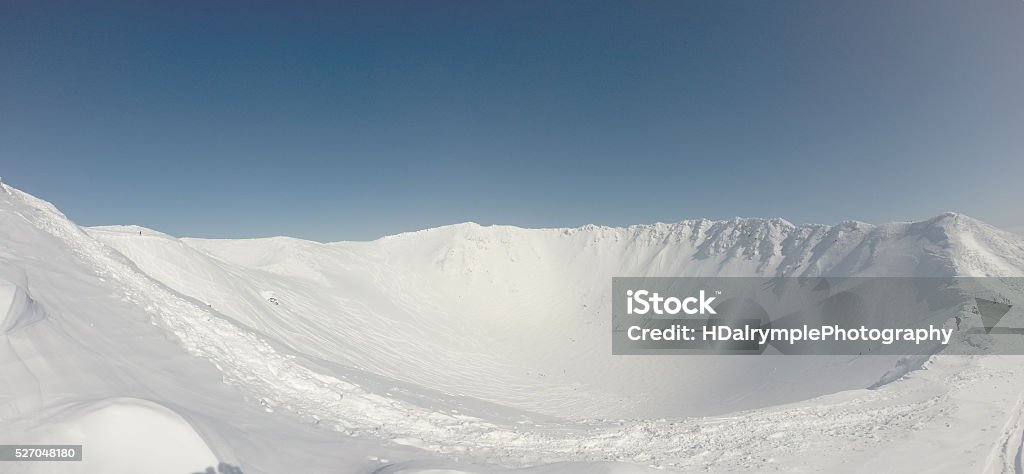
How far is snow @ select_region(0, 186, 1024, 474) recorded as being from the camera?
22.8 feet

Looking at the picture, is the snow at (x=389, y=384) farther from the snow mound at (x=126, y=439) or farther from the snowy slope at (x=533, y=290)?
the snowy slope at (x=533, y=290)

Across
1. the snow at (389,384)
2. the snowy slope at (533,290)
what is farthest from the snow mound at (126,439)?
the snowy slope at (533,290)

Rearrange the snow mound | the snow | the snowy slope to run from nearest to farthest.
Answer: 1. the snow mound
2. the snow
3. the snowy slope

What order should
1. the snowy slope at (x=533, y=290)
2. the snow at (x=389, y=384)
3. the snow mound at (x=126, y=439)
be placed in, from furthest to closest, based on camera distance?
the snowy slope at (x=533, y=290)
the snow at (x=389, y=384)
the snow mound at (x=126, y=439)

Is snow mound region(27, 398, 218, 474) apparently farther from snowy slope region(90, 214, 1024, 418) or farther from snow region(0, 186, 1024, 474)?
snowy slope region(90, 214, 1024, 418)

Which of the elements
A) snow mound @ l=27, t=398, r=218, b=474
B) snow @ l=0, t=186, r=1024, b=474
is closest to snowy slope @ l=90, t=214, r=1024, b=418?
snow @ l=0, t=186, r=1024, b=474

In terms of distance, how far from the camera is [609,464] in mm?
7547

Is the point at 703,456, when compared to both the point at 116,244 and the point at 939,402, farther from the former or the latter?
the point at 116,244

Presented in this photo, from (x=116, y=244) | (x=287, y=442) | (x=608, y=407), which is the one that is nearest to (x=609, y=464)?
(x=287, y=442)

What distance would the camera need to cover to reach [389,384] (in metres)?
15.4

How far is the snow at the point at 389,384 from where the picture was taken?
6.96m

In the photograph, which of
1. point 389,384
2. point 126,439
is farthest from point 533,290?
point 126,439

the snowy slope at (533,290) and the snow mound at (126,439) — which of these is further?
the snowy slope at (533,290)

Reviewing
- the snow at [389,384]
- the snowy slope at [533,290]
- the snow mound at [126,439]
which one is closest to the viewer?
the snow mound at [126,439]
